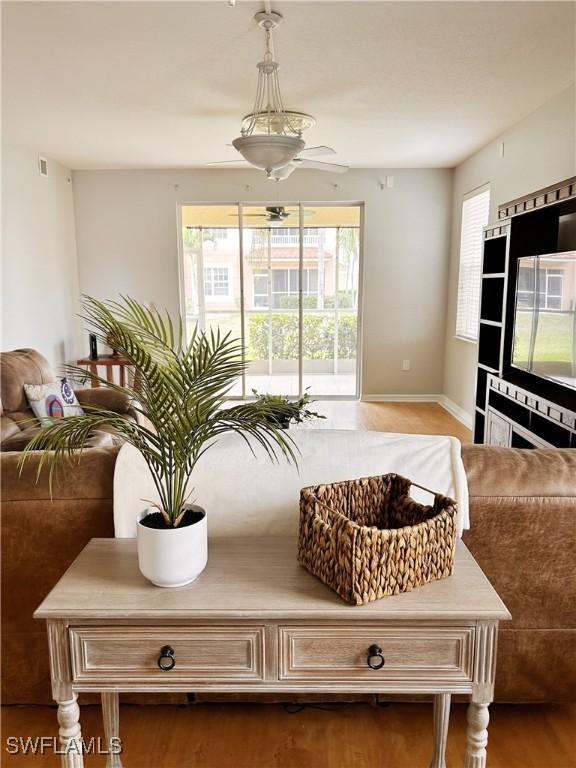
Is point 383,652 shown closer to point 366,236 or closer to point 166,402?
point 166,402

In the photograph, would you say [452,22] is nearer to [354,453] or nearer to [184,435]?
[354,453]

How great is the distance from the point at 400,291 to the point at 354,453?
5.16 metres

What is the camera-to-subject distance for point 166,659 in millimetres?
1190

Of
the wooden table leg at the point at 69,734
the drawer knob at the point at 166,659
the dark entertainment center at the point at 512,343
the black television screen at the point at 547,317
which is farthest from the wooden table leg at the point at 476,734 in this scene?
the black television screen at the point at 547,317

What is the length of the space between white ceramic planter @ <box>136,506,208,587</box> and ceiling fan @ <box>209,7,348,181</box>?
2213mm

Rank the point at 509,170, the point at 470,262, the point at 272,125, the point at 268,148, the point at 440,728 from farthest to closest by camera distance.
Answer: the point at 470,262
the point at 509,170
the point at 272,125
the point at 268,148
the point at 440,728

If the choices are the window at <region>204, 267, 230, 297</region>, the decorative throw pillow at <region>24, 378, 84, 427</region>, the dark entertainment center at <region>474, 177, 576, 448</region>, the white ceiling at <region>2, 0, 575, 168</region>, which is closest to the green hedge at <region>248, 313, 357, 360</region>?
the window at <region>204, 267, 230, 297</region>

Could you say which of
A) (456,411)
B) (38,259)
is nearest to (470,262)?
(456,411)

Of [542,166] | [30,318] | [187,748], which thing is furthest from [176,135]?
[187,748]

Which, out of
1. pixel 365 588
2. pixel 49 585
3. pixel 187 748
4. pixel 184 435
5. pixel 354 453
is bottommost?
pixel 187 748

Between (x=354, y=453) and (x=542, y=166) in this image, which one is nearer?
(x=354, y=453)

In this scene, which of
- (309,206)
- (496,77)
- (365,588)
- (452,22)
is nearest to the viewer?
(365,588)

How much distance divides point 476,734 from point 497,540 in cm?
52

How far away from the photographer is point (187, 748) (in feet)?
5.41
